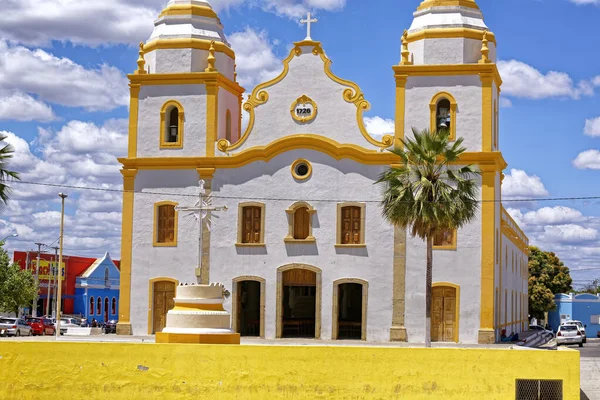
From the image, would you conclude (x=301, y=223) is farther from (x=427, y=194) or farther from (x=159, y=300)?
(x=427, y=194)

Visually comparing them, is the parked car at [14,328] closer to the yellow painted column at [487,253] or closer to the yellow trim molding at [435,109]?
the yellow trim molding at [435,109]

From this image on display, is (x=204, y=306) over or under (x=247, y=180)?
under

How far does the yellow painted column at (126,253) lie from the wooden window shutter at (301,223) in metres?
7.00

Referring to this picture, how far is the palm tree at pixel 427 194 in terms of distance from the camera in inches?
1282

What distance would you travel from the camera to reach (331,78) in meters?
39.4

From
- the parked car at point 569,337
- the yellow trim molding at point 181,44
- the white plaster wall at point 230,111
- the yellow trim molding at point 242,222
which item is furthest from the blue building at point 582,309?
the yellow trim molding at point 181,44

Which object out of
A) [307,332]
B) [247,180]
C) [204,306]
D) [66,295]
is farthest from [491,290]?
[66,295]

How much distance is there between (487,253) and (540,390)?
16.6 metres

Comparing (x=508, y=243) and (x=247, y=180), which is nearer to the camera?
(x=247, y=180)

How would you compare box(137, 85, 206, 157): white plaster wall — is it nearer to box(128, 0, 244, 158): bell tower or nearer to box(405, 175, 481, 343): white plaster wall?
box(128, 0, 244, 158): bell tower

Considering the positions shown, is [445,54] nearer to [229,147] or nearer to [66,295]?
[229,147]

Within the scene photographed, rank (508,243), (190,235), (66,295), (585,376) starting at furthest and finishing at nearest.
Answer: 1. (66,295)
2. (508,243)
3. (190,235)
4. (585,376)

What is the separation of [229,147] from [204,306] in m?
16.4

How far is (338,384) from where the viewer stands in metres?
21.5
